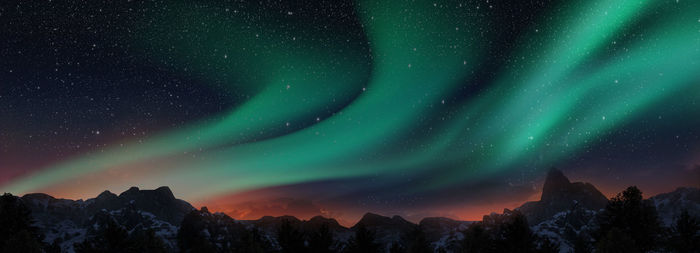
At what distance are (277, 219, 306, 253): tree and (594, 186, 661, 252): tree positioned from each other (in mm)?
25336

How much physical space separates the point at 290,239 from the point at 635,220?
95.2ft

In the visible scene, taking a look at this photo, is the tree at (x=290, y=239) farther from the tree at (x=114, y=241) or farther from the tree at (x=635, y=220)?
the tree at (x=635, y=220)

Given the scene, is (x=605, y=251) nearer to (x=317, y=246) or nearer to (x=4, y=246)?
(x=317, y=246)

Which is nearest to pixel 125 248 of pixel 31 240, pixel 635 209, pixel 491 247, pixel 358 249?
pixel 31 240

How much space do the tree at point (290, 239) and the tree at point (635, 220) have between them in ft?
83.1

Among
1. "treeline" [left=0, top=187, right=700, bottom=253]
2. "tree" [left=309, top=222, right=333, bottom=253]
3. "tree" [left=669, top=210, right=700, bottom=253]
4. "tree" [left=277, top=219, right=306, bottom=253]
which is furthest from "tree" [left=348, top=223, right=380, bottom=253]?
"tree" [left=669, top=210, right=700, bottom=253]

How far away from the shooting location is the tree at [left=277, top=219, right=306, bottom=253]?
3978cm

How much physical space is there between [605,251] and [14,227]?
152ft

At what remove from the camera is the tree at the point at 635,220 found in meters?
32.3

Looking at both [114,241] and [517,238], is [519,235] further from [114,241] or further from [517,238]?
[114,241]

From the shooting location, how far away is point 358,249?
4125cm

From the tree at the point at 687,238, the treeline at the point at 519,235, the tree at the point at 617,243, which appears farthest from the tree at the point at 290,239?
the tree at the point at 687,238

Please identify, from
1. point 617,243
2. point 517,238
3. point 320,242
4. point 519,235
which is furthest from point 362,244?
point 617,243

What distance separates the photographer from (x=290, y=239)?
4019 cm
